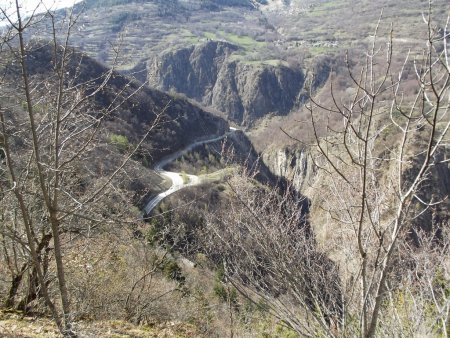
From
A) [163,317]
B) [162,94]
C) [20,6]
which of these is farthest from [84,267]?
[162,94]

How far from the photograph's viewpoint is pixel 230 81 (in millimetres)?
135000

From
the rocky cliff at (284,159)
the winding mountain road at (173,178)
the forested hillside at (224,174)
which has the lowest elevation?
the rocky cliff at (284,159)

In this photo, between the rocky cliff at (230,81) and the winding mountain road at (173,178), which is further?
the rocky cliff at (230,81)

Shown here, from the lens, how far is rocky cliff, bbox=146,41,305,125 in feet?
416

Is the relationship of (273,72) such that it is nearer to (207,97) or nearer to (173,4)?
(207,97)

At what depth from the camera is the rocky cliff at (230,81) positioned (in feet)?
416

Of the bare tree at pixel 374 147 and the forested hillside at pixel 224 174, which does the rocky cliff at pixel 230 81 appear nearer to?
the forested hillside at pixel 224 174

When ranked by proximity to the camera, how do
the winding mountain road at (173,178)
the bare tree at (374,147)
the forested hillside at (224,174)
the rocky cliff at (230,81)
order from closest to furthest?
the bare tree at (374,147) → the forested hillside at (224,174) → the winding mountain road at (173,178) → the rocky cliff at (230,81)

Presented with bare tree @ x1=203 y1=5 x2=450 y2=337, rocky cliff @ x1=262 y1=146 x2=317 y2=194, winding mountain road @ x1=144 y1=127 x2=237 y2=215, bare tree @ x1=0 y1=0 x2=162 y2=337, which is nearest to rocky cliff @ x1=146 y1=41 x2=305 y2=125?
rocky cliff @ x1=262 y1=146 x2=317 y2=194

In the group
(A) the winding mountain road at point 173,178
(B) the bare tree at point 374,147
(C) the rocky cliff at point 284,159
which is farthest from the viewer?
(C) the rocky cliff at point 284,159

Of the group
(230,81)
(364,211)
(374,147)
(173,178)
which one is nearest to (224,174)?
(374,147)

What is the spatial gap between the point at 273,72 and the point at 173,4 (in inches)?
2915

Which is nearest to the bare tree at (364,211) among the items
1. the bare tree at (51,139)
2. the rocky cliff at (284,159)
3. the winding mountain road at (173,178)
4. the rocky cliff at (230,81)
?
the bare tree at (51,139)

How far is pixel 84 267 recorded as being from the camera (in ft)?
27.9
